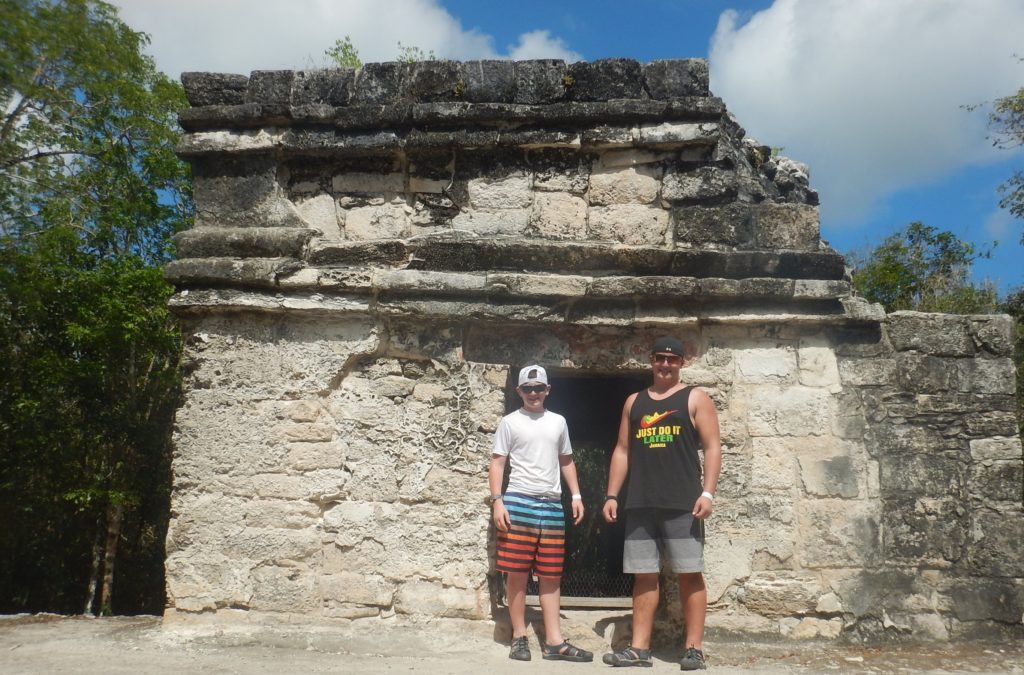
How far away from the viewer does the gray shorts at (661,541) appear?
3643mm

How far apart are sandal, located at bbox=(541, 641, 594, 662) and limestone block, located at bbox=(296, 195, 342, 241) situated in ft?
7.90

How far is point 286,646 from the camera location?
385cm

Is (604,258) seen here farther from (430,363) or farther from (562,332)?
(430,363)

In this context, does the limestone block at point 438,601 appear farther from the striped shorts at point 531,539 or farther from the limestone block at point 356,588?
the striped shorts at point 531,539

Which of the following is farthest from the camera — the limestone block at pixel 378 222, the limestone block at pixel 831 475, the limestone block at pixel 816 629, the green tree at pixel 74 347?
the green tree at pixel 74 347

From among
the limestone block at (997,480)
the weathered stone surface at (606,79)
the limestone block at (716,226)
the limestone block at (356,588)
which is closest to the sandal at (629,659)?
the limestone block at (356,588)

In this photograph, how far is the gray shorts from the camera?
3.64 meters

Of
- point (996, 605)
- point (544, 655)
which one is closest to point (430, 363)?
point (544, 655)

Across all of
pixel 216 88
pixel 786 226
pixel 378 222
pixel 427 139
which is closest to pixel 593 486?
pixel 786 226

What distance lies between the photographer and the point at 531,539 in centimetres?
374

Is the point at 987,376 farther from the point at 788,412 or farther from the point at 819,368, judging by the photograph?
the point at 788,412

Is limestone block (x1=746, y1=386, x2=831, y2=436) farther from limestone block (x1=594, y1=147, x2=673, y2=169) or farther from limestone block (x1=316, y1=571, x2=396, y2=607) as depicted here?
limestone block (x1=316, y1=571, x2=396, y2=607)

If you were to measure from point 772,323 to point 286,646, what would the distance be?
2.93 meters

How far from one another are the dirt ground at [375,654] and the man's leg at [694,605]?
0.16 metres
